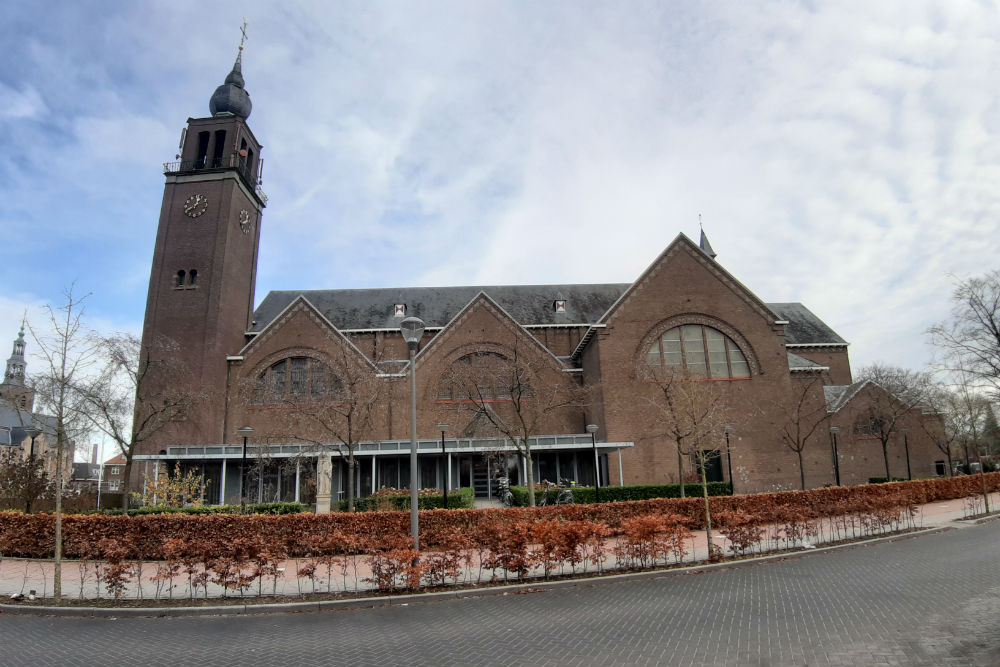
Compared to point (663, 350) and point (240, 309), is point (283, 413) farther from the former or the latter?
point (663, 350)

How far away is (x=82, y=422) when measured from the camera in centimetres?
2280

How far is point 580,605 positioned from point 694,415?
1208 centimetres

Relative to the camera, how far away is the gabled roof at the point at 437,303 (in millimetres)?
39344

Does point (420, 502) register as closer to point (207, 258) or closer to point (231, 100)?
point (207, 258)

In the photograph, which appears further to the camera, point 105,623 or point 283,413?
point 283,413

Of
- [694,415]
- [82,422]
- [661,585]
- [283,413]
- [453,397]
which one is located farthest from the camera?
[453,397]

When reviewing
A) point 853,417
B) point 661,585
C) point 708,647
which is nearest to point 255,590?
point 661,585

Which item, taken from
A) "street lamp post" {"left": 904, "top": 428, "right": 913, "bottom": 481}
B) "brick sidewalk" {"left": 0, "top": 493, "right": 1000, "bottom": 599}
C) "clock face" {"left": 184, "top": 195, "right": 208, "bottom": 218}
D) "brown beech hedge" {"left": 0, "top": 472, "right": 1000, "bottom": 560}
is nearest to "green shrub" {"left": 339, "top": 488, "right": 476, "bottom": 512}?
"brown beech hedge" {"left": 0, "top": 472, "right": 1000, "bottom": 560}

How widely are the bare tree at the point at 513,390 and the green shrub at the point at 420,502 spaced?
8.49 ft

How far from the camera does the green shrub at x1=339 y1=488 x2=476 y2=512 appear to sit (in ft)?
71.2

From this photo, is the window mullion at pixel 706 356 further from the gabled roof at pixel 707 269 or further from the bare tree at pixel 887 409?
the bare tree at pixel 887 409

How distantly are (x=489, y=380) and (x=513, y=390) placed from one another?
3379 mm

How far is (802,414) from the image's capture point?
100 ft

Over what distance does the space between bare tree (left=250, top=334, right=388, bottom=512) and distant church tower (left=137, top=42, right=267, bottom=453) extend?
3445 millimetres
